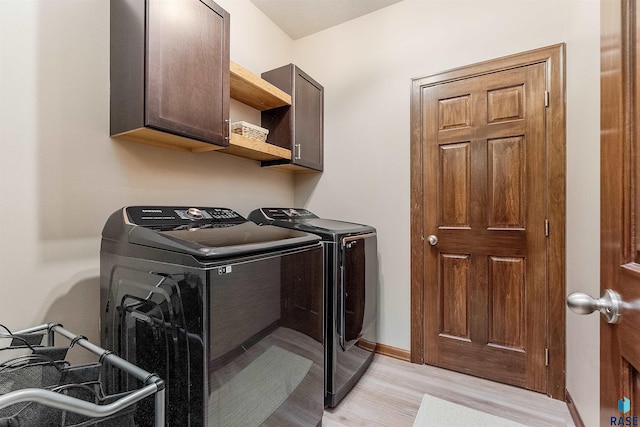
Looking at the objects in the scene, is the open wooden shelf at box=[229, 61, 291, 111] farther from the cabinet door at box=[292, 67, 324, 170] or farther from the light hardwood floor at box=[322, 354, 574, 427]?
the light hardwood floor at box=[322, 354, 574, 427]

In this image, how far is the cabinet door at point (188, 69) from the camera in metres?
1.31

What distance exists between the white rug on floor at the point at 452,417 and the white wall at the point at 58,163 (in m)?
1.81

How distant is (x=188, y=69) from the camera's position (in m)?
1.45

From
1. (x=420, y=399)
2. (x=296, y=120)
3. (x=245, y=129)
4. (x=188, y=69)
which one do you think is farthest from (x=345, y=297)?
(x=188, y=69)

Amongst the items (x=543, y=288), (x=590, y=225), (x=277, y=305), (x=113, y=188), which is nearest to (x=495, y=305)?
(x=543, y=288)

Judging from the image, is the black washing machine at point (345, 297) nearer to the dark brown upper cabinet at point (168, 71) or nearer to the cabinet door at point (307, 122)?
the cabinet door at point (307, 122)

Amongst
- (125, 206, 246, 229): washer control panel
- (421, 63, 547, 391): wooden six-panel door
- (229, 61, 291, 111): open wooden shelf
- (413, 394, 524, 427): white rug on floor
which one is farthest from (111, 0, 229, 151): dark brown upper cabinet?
(413, 394, 524, 427): white rug on floor

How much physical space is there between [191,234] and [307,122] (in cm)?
163

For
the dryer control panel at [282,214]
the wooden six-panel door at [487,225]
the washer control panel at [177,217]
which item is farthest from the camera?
the dryer control panel at [282,214]

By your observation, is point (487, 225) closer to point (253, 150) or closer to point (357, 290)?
point (357, 290)

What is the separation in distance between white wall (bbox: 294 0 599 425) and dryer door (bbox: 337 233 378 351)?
10.2 inches

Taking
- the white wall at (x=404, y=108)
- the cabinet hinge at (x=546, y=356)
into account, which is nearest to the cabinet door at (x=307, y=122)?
the white wall at (x=404, y=108)

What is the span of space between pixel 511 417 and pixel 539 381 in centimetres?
41

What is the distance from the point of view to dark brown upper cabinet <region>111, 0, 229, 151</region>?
1302 millimetres
